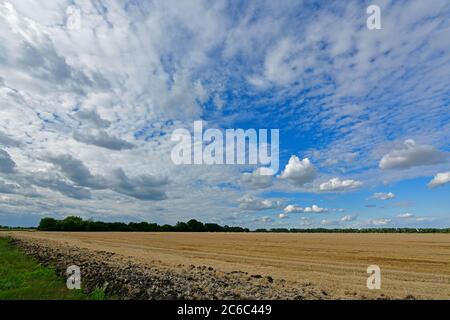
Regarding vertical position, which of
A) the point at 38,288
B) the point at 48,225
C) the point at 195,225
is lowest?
the point at 38,288

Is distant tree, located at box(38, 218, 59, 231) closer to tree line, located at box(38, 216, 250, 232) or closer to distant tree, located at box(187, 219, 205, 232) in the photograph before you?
tree line, located at box(38, 216, 250, 232)

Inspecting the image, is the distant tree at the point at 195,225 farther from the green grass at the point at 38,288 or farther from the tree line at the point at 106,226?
the green grass at the point at 38,288

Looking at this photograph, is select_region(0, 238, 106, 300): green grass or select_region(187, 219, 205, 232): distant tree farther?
select_region(187, 219, 205, 232): distant tree

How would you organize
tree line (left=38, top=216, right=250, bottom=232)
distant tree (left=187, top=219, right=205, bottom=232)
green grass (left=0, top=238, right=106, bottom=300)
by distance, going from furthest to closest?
distant tree (left=187, top=219, right=205, bottom=232) < tree line (left=38, top=216, right=250, bottom=232) < green grass (left=0, top=238, right=106, bottom=300)

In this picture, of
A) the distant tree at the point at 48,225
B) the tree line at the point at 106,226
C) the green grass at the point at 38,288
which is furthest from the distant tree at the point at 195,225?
the green grass at the point at 38,288

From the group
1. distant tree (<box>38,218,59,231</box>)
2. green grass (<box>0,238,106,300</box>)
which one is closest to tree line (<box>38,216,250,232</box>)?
distant tree (<box>38,218,59,231</box>)

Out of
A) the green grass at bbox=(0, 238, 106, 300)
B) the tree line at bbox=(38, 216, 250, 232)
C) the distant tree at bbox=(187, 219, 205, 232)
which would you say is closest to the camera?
the green grass at bbox=(0, 238, 106, 300)

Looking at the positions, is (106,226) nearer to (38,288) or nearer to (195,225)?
(195,225)

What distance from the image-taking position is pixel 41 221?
176 meters

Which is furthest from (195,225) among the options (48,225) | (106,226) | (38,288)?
(38,288)

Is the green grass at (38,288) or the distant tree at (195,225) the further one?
the distant tree at (195,225)

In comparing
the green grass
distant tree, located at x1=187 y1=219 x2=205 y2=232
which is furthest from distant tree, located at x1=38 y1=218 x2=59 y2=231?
the green grass
